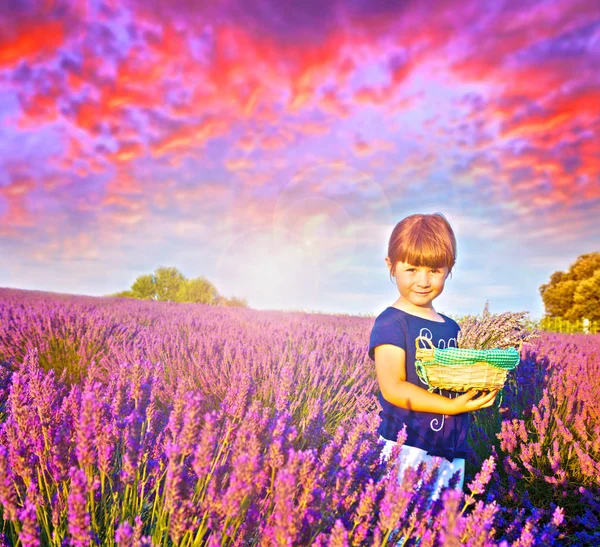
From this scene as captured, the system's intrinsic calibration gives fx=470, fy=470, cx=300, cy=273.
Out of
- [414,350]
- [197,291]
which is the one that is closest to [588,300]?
[197,291]

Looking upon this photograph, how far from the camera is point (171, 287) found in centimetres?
3100

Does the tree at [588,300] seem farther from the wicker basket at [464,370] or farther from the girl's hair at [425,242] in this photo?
the wicker basket at [464,370]

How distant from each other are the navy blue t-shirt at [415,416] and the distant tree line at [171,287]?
26270mm

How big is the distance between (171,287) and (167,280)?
2.25 ft

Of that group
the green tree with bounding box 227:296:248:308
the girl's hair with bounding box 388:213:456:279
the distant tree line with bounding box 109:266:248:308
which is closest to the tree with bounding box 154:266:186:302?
the distant tree line with bounding box 109:266:248:308

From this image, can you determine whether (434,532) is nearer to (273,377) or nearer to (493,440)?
(273,377)

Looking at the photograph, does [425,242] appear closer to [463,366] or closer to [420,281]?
[420,281]

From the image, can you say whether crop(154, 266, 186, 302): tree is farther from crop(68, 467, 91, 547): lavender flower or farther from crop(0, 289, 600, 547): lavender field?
crop(68, 467, 91, 547): lavender flower

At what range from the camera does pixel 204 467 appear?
1072 mm

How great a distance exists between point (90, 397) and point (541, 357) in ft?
14.8

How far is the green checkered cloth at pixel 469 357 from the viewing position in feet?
5.43

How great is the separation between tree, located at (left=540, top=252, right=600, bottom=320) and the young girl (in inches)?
855

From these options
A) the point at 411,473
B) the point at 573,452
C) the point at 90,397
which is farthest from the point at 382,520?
the point at 573,452

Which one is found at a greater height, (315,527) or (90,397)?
(90,397)
